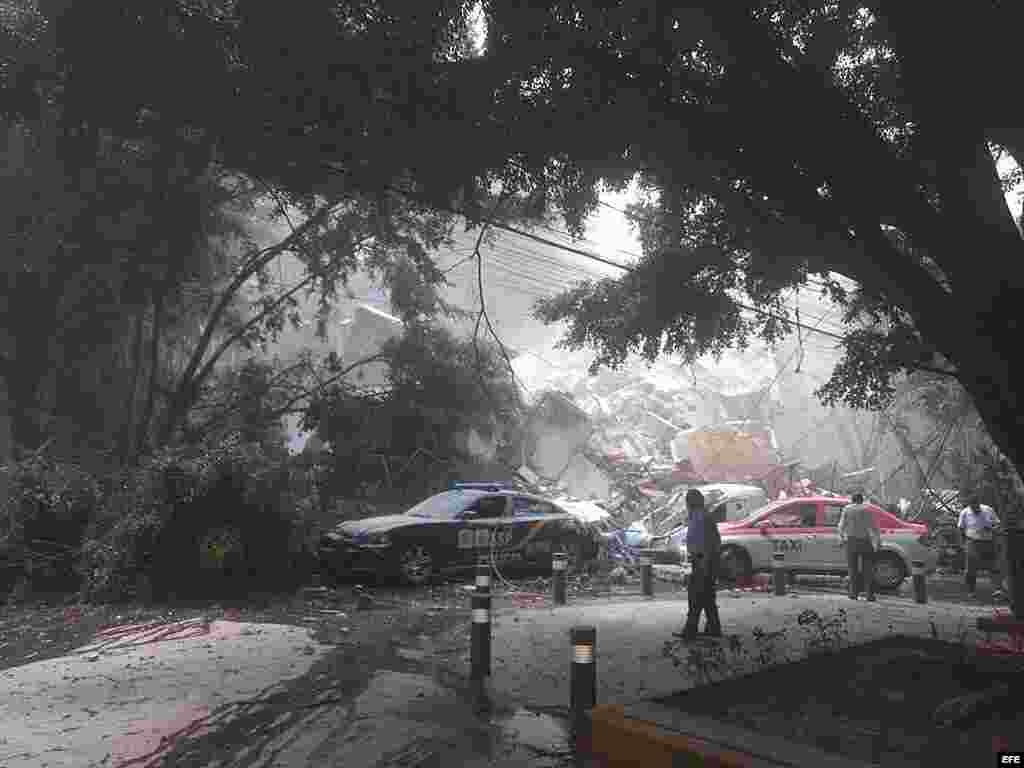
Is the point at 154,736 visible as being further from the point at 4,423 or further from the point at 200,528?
the point at 4,423

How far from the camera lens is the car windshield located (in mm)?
11938

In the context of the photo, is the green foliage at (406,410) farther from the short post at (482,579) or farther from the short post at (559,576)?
the short post at (482,579)

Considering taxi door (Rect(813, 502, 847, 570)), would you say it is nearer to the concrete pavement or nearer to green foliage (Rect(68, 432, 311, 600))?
green foliage (Rect(68, 432, 311, 600))

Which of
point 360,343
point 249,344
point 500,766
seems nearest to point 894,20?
point 500,766

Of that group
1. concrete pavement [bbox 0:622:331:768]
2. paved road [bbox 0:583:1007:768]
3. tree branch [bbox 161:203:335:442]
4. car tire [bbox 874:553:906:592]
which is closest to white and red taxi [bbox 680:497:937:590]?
car tire [bbox 874:553:906:592]

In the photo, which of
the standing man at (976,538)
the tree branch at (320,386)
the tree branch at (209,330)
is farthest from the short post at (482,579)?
the tree branch at (320,386)

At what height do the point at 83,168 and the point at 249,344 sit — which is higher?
the point at 83,168

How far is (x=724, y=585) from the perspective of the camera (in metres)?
13.2

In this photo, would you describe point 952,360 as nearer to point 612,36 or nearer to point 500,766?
point 612,36

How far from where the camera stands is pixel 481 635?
605cm

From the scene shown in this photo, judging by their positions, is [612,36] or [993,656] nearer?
[993,656]

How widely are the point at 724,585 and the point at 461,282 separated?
32361 millimetres

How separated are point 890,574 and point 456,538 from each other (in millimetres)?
7721

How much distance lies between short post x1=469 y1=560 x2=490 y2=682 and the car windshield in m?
5.68
